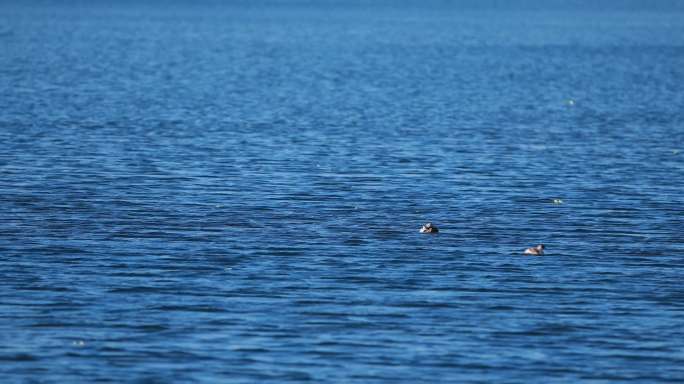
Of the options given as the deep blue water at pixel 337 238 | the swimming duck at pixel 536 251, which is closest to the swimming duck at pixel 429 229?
the deep blue water at pixel 337 238

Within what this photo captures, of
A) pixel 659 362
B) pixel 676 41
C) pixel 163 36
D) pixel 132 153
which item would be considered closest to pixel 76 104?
pixel 132 153

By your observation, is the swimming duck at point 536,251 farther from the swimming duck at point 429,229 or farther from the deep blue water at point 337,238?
the swimming duck at point 429,229

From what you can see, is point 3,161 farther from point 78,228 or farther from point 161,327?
point 161,327

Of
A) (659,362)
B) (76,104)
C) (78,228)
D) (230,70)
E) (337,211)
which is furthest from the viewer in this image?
(230,70)

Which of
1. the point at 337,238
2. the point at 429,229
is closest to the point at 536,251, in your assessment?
the point at 429,229

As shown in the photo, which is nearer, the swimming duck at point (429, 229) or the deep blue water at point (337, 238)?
the deep blue water at point (337, 238)

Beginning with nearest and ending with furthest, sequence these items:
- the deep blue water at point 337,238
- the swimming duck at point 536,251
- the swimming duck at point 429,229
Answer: the deep blue water at point 337,238
the swimming duck at point 536,251
the swimming duck at point 429,229

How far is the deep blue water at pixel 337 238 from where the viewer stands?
1780 cm

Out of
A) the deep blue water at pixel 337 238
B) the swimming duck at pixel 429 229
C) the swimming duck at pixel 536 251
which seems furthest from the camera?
the swimming duck at pixel 429 229

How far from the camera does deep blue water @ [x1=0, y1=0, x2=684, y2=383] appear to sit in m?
17.8

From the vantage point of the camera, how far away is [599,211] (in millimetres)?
28406

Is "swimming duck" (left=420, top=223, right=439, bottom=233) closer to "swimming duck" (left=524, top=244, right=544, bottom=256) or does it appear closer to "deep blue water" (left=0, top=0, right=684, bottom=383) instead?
"deep blue water" (left=0, top=0, right=684, bottom=383)

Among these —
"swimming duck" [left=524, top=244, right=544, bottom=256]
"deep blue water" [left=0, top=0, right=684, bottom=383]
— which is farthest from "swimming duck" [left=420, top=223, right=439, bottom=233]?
"swimming duck" [left=524, top=244, right=544, bottom=256]

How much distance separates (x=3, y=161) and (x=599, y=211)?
14.8 meters
